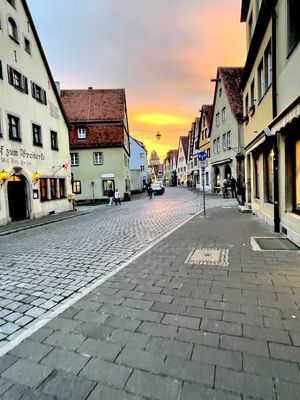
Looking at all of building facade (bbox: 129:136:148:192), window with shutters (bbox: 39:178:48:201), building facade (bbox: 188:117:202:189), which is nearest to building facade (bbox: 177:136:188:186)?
building facade (bbox: 188:117:202:189)

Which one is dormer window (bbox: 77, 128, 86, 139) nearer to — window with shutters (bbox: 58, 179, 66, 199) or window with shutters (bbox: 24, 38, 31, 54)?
window with shutters (bbox: 58, 179, 66, 199)

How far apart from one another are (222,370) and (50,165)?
63.2ft

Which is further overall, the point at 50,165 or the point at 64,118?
the point at 64,118

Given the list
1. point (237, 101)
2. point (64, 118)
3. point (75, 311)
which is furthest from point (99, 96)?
point (75, 311)

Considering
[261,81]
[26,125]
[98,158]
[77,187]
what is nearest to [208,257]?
[261,81]

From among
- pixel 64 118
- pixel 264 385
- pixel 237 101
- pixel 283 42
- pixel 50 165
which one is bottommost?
pixel 264 385

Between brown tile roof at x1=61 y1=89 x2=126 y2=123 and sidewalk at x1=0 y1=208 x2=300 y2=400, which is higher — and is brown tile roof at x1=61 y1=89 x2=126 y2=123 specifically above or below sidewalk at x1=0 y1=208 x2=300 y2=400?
above

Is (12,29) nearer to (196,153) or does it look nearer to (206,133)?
(206,133)

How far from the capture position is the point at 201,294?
14.1 ft

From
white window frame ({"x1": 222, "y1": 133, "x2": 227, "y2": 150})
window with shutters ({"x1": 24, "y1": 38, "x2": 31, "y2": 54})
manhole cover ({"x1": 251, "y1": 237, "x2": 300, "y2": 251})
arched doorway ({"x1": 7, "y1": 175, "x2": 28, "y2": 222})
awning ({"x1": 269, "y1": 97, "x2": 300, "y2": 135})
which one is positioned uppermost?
window with shutters ({"x1": 24, "y1": 38, "x2": 31, "y2": 54})

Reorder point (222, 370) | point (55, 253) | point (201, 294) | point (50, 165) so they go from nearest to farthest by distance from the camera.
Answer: point (222, 370) < point (201, 294) < point (55, 253) < point (50, 165)

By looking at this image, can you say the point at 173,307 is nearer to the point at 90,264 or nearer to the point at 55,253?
the point at 90,264

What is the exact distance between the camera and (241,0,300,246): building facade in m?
7.20

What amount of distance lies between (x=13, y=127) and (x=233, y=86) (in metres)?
23.0
